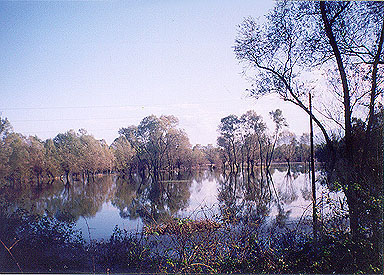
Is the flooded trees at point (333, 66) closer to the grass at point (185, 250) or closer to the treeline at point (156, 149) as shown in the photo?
the treeline at point (156, 149)

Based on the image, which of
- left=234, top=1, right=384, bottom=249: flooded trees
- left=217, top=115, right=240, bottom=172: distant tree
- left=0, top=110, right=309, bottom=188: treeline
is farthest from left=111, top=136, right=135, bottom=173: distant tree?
left=234, top=1, right=384, bottom=249: flooded trees

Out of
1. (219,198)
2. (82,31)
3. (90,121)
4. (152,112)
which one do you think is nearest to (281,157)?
(219,198)

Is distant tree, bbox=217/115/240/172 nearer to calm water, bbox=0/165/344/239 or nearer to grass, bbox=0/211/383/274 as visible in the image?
calm water, bbox=0/165/344/239

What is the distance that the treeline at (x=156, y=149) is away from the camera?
424cm

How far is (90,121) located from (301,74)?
3.01 m

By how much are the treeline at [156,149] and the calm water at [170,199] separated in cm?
21

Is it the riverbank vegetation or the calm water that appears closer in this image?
the riverbank vegetation

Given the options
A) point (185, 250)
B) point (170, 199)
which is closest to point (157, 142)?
point (170, 199)

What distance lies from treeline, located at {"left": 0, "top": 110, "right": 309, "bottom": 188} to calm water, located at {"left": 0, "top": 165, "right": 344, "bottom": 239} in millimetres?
212

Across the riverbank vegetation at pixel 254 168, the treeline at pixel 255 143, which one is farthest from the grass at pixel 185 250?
the treeline at pixel 255 143

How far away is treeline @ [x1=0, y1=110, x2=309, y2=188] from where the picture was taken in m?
4.24

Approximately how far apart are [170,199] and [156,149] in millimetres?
780

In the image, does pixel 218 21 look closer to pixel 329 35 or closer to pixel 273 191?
pixel 329 35

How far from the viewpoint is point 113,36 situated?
3.89m
